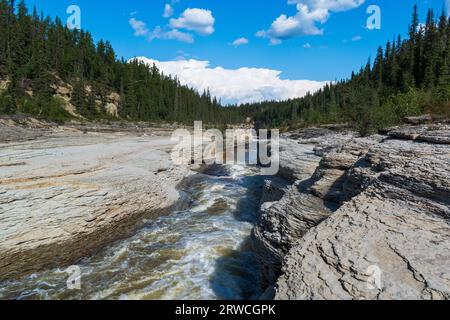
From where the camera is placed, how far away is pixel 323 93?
13900 cm

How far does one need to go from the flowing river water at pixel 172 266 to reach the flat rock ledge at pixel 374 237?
63.9 inches

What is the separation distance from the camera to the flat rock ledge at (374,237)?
391 centimetres

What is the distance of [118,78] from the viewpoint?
86.4m

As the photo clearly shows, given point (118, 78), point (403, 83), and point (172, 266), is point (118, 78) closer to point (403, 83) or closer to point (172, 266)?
point (403, 83)

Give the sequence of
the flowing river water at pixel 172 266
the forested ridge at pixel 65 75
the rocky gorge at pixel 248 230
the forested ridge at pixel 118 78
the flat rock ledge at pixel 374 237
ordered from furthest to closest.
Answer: the forested ridge at pixel 65 75
the forested ridge at pixel 118 78
the flowing river water at pixel 172 266
the rocky gorge at pixel 248 230
the flat rock ledge at pixel 374 237

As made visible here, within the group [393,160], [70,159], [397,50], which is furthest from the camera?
[397,50]

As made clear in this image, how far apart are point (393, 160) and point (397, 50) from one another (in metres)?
104

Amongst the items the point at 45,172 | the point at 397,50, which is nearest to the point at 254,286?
the point at 45,172

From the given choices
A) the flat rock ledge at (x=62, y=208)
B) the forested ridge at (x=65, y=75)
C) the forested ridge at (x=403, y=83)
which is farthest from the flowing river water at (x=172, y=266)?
the forested ridge at (x=65, y=75)

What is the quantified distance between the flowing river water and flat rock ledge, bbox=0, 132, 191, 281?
0.62m

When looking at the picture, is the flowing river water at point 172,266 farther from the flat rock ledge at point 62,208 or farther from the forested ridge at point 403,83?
the forested ridge at point 403,83

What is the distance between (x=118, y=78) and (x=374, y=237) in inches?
3661

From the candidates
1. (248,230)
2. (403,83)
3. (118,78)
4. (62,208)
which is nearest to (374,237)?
(248,230)
